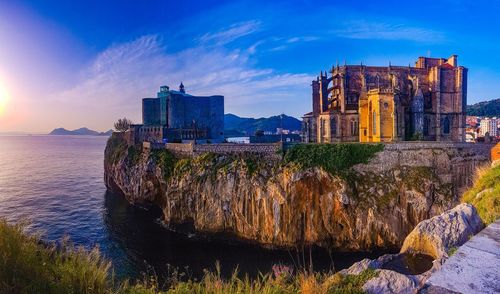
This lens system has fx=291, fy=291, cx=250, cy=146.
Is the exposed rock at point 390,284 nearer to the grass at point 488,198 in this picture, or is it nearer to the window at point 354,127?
the grass at point 488,198

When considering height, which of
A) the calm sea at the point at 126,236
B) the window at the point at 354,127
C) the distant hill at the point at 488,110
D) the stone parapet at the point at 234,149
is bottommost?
the calm sea at the point at 126,236

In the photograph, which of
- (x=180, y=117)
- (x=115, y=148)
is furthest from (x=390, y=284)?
(x=115, y=148)

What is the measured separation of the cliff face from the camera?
28.8 m

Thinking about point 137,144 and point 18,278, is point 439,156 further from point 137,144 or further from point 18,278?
point 137,144

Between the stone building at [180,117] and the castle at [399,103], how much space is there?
67.2 feet

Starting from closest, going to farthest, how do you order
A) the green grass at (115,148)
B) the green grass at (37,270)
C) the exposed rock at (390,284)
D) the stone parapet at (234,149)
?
the exposed rock at (390,284), the green grass at (37,270), the stone parapet at (234,149), the green grass at (115,148)

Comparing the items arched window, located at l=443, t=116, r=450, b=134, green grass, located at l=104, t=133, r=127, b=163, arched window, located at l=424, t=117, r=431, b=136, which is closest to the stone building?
green grass, located at l=104, t=133, r=127, b=163

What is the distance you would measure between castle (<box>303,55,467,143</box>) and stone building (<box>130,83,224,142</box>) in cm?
2049

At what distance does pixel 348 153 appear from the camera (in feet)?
102

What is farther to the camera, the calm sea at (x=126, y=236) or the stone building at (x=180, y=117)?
the stone building at (x=180, y=117)

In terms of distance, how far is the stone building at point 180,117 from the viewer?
5084cm

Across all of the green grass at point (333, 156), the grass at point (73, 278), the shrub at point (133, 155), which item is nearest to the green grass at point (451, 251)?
the grass at point (73, 278)

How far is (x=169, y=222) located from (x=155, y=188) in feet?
26.2

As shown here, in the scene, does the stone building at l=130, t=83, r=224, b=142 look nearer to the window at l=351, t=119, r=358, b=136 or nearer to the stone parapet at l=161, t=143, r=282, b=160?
the stone parapet at l=161, t=143, r=282, b=160
